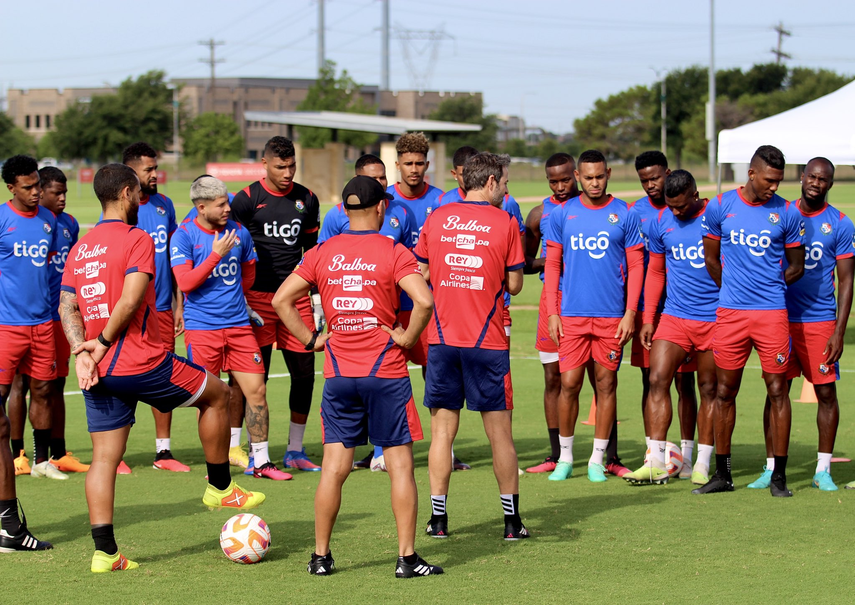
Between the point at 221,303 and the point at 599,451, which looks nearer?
the point at 599,451

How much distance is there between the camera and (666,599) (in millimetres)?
4836

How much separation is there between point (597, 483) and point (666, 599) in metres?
2.90

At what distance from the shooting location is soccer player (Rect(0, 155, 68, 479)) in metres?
7.66

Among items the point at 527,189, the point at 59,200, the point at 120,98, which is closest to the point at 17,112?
the point at 120,98

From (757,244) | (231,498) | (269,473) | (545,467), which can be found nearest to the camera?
(231,498)

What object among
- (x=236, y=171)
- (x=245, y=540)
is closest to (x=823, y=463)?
(x=245, y=540)

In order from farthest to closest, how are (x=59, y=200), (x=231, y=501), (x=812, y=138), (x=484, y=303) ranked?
(x=812, y=138), (x=59, y=200), (x=231, y=501), (x=484, y=303)

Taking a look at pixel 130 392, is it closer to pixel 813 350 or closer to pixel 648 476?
pixel 648 476

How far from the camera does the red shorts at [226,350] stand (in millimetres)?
7902

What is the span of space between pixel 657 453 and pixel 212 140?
271ft

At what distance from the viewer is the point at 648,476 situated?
761cm

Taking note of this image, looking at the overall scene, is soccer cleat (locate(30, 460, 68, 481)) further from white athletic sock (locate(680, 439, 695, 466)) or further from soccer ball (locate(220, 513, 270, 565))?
white athletic sock (locate(680, 439, 695, 466))

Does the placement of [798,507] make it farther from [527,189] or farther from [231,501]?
[527,189]

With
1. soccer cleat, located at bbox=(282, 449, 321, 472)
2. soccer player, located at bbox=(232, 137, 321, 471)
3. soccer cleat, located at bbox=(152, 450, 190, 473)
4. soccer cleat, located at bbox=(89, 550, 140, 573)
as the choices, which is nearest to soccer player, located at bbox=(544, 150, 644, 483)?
soccer cleat, located at bbox=(282, 449, 321, 472)
